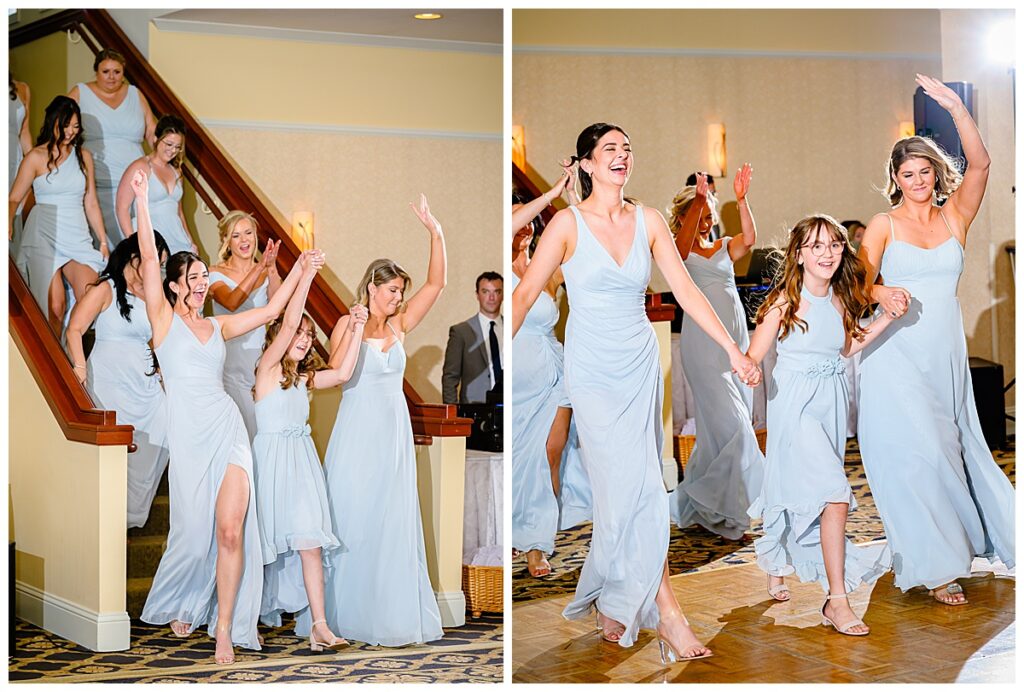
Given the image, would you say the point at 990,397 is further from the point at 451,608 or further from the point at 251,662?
the point at 251,662

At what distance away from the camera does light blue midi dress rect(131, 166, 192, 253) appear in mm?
6211

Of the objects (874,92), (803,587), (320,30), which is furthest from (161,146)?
(874,92)

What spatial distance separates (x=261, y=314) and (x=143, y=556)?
1311 millimetres

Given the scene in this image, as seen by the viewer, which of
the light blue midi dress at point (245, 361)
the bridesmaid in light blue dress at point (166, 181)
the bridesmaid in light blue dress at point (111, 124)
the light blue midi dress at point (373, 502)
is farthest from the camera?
the bridesmaid in light blue dress at point (111, 124)

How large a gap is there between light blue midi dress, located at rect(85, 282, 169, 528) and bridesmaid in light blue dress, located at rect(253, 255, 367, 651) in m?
0.64

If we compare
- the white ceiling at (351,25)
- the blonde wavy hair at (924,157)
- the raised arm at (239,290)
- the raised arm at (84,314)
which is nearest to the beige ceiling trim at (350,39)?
the white ceiling at (351,25)

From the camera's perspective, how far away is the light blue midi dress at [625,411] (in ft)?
14.9

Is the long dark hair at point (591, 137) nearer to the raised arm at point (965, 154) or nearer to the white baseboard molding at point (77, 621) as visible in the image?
the raised arm at point (965, 154)

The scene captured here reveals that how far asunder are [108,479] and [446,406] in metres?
1.44

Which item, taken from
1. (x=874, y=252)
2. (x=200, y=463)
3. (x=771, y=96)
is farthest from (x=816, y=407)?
(x=771, y=96)

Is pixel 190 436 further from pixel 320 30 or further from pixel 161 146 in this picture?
pixel 320 30

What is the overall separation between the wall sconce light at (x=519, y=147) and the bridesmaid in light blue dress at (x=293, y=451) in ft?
3.16

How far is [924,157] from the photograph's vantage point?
5000 mm

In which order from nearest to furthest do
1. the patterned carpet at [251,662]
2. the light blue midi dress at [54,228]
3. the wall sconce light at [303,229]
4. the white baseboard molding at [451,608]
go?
the patterned carpet at [251,662], the white baseboard molding at [451,608], the light blue midi dress at [54,228], the wall sconce light at [303,229]
